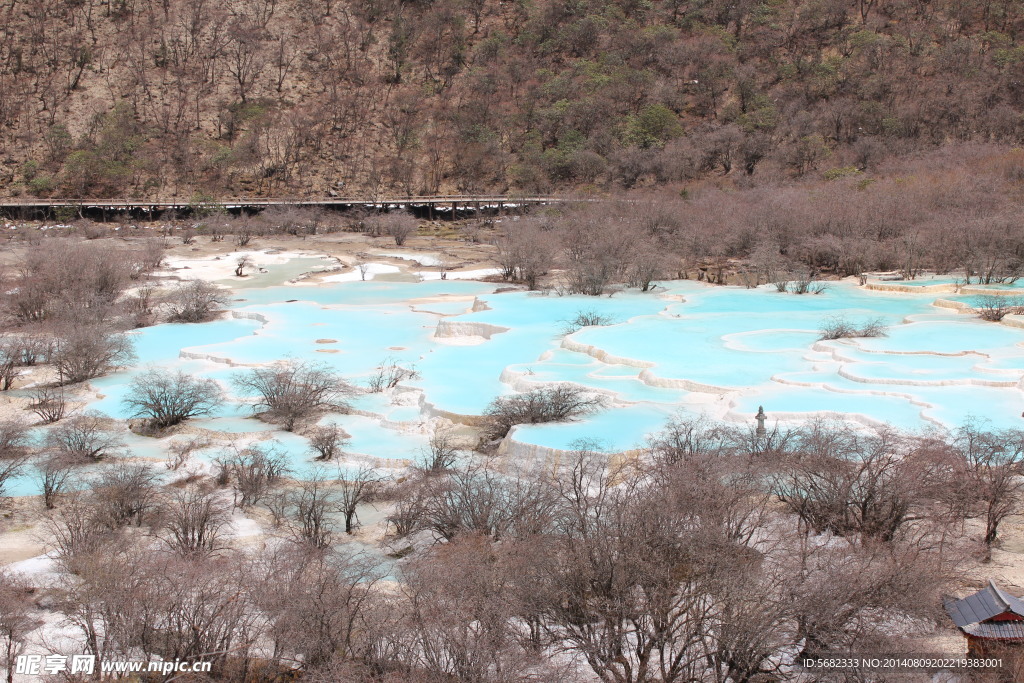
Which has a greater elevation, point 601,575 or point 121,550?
point 601,575

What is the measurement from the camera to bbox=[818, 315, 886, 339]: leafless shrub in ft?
55.6

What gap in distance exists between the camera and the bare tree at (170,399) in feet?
44.8

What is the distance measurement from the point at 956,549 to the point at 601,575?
359 cm

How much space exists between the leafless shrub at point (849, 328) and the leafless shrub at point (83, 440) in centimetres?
1202

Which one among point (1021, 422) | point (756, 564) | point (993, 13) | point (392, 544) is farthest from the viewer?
point (993, 13)

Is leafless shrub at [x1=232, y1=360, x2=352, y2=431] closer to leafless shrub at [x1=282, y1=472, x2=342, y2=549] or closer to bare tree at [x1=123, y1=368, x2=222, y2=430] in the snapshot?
bare tree at [x1=123, y1=368, x2=222, y2=430]

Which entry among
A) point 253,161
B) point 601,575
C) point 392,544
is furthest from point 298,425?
point 253,161

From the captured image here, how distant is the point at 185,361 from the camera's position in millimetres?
17266

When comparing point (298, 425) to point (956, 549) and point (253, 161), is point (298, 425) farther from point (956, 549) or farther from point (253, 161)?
point (253, 161)

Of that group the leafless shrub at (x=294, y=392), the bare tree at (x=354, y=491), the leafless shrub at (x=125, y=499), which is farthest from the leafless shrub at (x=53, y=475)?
the bare tree at (x=354, y=491)

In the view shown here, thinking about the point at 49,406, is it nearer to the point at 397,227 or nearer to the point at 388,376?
the point at 388,376

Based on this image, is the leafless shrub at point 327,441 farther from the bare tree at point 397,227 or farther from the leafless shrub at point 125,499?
the bare tree at point 397,227

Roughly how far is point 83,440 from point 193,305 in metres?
9.47

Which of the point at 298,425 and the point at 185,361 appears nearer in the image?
the point at 298,425
